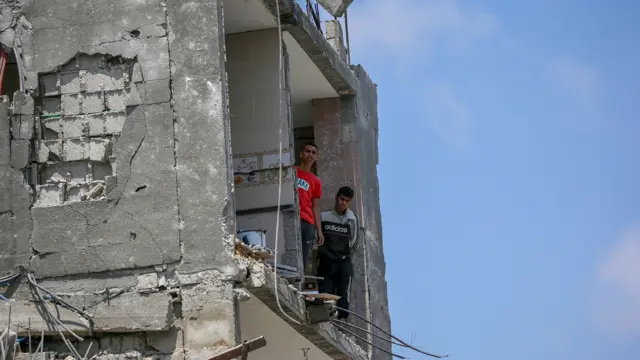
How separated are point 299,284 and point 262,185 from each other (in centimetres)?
117

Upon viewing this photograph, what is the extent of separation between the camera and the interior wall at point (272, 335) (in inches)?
543

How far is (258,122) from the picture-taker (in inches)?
592

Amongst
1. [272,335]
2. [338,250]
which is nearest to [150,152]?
[272,335]

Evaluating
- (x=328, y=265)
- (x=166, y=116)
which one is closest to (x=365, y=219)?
(x=328, y=265)

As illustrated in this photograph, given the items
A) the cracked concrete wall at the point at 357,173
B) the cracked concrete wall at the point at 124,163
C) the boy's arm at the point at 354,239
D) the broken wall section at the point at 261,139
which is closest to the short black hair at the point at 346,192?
the boy's arm at the point at 354,239

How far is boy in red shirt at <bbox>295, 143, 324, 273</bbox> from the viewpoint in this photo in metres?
15.5

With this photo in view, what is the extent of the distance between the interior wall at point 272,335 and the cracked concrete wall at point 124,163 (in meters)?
1.01

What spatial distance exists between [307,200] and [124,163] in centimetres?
330

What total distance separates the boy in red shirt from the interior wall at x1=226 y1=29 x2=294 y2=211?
0.52 meters

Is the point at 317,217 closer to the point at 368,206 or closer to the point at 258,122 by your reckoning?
the point at 258,122

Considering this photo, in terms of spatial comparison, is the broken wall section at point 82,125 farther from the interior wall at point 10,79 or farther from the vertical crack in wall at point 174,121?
the interior wall at point 10,79

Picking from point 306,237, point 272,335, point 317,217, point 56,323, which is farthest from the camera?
point 317,217

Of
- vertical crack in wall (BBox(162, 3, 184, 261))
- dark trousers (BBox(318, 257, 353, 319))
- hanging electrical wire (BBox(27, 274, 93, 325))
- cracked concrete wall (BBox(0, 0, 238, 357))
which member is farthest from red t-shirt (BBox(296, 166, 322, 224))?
hanging electrical wire (BBox(27, 274, 93, 325))

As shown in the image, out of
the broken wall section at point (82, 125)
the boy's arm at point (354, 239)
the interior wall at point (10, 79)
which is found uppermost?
the interior wall at point (10, 79)
